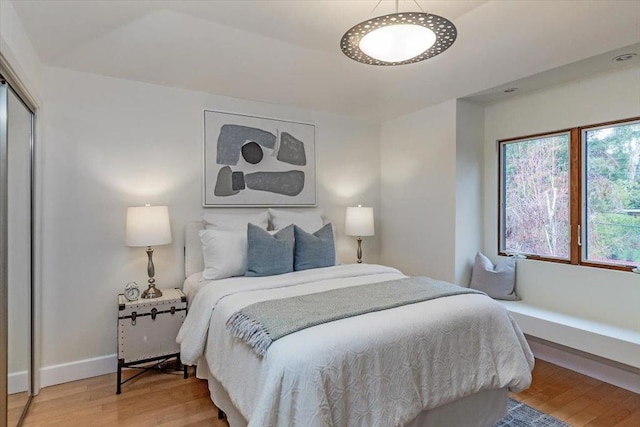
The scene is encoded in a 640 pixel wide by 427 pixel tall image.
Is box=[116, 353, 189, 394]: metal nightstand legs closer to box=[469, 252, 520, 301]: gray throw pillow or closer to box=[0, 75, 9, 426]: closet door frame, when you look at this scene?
box=[0, 75, 9, 426]: closet door frame

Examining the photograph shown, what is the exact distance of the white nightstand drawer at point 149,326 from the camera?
252 cm

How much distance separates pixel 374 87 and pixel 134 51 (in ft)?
7.09

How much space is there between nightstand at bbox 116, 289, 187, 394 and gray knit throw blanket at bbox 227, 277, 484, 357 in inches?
40.1

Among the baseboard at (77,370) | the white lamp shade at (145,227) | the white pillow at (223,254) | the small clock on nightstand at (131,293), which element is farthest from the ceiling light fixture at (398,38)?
the baseboard at (77,370)

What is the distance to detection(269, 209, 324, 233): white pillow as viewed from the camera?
10.8 ft

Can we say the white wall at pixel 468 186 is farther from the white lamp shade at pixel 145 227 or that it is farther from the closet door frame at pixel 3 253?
the closet door frame at pixel 3 253

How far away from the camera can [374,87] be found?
140 inches

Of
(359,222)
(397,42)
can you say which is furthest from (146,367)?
(397,42)

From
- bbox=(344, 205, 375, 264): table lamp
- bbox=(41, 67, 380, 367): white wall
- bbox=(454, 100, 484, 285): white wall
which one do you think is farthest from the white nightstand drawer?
bbox=(454, 100, 484, 285): white wall

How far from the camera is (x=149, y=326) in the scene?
2.60 m

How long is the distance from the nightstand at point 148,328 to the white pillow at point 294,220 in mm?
1036

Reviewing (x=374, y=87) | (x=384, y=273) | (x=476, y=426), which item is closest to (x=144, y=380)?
(x=384, y=273)

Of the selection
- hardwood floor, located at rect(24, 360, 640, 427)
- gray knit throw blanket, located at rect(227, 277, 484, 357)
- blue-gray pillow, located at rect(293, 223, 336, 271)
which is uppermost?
blue-gray pillow, located at rect(293, 223, 336, 271)

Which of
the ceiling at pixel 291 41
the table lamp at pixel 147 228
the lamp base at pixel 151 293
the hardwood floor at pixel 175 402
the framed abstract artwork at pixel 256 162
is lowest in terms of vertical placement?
the hardwood floor at pixel 175 402
